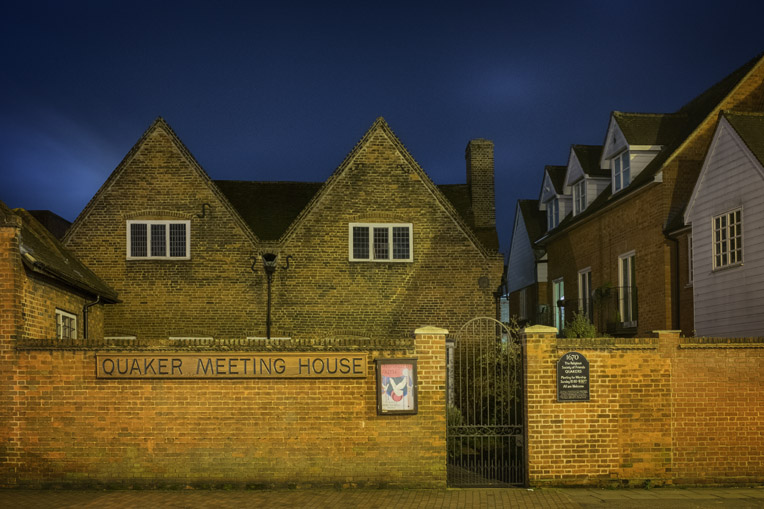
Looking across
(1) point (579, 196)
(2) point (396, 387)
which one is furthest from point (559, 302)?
(2) point (396, 387)

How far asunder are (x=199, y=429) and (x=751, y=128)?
44.5ft

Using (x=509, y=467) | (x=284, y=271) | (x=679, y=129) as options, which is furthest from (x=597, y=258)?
(x=509, y=467)

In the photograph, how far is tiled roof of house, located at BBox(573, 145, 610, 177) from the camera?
27.0m

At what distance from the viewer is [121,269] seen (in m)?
21.4

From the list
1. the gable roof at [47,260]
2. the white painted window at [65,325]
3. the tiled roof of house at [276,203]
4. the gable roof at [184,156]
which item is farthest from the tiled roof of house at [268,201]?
the white painted window at [65,325]

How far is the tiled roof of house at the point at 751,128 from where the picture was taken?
16398 millimetres

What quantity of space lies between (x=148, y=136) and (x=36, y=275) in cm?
924

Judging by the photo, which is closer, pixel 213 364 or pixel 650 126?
pixel 213 364

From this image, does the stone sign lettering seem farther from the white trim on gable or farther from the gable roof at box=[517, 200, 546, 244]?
the gable roof at box=[517, 200, 546, 244]

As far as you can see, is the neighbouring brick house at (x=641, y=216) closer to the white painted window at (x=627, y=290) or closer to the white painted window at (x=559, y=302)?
the white painted window at (x=627, y=290)

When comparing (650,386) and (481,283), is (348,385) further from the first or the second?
(481,283)

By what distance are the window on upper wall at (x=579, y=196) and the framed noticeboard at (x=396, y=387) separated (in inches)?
673

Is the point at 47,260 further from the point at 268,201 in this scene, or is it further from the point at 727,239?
the point at 727,239

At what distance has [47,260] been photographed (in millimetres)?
14188
